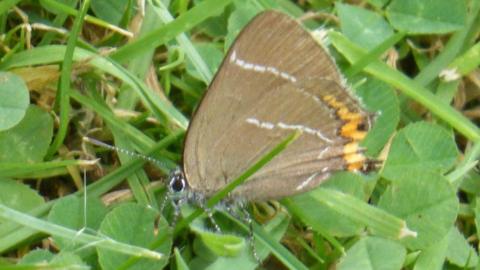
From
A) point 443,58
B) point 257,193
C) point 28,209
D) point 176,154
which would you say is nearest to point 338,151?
point 257,193

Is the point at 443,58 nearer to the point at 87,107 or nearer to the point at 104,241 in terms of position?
the point at 87,107

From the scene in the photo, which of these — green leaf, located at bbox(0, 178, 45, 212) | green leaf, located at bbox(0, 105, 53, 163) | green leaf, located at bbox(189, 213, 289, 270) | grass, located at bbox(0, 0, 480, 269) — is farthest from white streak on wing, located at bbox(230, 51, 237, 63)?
green leaf, located at bbox(0, 178, 45, 212)

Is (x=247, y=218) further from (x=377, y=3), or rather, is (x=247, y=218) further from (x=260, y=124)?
(x=377, y=3)

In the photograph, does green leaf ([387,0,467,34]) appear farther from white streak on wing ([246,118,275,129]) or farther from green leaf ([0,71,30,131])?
green leaf ([0,71,30,131])

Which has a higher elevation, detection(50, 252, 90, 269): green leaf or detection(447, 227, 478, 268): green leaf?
detection(50, 252, 90, 269): green leaf

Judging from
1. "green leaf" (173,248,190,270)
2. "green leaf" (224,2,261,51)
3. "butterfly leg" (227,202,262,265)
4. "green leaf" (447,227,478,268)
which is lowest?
"green leaf" (447,227,478,268)

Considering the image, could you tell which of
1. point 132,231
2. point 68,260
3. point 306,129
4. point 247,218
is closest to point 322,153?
point 306,129

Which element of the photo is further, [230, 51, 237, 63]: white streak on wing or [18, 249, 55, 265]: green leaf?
[230, 51, 237, 63]: white streak on wing
